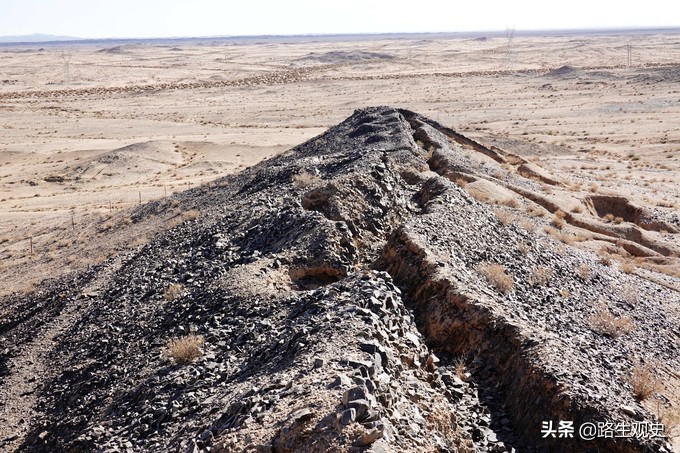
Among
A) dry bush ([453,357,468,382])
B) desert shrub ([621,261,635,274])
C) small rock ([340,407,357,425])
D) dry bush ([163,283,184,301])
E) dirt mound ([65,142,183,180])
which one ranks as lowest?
dirt mound ([65,142,183,180])

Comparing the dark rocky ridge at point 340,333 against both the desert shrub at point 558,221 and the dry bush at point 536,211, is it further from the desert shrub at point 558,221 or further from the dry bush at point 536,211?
the dry bush at point 536,211

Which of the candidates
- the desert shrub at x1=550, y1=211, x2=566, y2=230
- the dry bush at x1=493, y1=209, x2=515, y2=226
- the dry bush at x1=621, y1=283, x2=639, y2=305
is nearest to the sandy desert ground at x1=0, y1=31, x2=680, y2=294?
the desert shrub at x1=550, y1=211, x2=566, y2=230

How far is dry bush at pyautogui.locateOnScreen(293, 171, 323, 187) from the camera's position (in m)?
16.5

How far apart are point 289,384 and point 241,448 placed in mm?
977

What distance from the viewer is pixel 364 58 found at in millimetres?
133375

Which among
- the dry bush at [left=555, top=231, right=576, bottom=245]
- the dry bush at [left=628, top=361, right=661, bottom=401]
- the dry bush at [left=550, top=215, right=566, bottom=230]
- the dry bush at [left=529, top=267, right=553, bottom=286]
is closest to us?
the dry bush at [left=628, top=361, right=661, bottom=401]

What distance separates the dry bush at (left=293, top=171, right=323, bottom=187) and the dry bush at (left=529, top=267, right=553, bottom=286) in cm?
588

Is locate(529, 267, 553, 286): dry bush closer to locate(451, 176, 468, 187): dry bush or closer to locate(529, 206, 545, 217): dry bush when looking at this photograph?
locate(451, 176, 468, 187): dry bush

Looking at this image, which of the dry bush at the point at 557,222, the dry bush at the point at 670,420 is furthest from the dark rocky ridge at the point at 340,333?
the dry bush at the point at 557,222

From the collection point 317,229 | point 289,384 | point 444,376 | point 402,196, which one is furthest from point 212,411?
point 402,196

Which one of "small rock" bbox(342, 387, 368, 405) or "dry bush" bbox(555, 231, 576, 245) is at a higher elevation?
"small rock" bbox(342, 387, 368, 405)

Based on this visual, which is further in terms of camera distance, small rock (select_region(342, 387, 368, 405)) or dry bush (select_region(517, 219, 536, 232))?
dry bush (select_region(517, 219, 536, 232))

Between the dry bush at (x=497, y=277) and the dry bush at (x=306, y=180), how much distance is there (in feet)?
18.8

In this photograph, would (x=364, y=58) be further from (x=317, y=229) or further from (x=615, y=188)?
(x=317, y=229)
